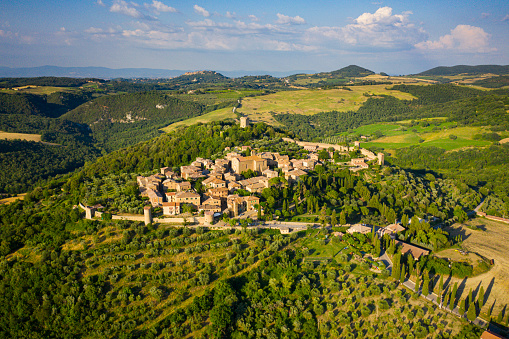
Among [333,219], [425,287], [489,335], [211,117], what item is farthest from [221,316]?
[211,117]

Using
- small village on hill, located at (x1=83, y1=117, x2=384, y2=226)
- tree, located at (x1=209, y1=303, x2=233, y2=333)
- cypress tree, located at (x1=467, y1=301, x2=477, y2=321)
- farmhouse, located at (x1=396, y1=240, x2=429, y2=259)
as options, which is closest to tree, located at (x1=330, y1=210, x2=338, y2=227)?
farmhouse, located at (x1=396, y1=240, x2=429, y2=259)

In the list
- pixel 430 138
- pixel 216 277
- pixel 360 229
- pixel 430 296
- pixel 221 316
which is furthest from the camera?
pixel 430 138

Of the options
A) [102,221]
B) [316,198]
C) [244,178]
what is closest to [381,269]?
[316,198]

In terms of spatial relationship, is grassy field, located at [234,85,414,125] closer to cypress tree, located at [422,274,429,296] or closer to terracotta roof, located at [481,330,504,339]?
cypress tree, located at [422,274,429,296]

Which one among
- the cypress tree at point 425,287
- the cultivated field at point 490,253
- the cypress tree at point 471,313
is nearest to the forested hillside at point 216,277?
the cypress tree at point 425,287

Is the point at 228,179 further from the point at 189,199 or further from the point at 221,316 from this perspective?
the point at 221,316

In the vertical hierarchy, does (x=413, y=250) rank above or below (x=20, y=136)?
below
